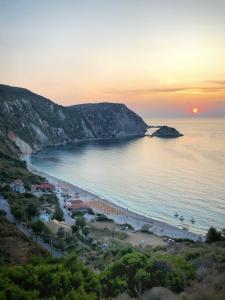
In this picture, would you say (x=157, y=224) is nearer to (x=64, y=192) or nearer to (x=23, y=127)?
(x=64, y=192)

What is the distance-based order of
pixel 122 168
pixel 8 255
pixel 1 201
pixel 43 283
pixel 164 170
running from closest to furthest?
pixel 43 283, pixel 8 255, pixel 1 201, pixel 164 170, pixel 122 168

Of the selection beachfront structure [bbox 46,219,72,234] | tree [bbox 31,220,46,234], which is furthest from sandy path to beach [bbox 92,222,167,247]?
tree [bbox 31,220,46,234]

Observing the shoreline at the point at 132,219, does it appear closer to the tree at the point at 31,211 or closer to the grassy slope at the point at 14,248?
the tree at the point at 31,211

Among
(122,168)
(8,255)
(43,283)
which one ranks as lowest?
(122,168)

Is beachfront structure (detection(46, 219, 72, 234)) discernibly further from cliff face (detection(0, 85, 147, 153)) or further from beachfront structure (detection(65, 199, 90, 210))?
cliff face (detection(0, 85, 147, 153))

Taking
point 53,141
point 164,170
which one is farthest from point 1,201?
point 53,141

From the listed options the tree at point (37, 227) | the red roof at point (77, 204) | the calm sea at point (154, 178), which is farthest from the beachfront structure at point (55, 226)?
the calm sea at point (154, 178)
